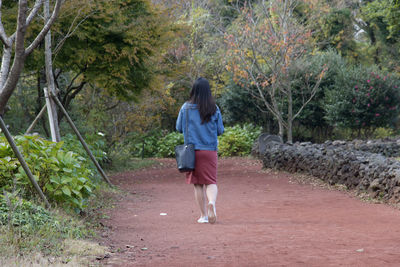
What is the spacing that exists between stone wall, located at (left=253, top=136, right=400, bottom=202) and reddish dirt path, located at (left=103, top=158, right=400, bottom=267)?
0.39 meters

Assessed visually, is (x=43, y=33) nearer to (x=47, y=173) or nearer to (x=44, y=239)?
(x=47, y=173)

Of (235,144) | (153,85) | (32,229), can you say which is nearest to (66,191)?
(32,229)

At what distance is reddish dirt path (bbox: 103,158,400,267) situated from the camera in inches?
182

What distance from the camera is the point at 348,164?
34.9 ft

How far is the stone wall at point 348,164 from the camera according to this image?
29.0 feet

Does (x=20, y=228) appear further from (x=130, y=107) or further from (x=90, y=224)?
(x=130, y=107)

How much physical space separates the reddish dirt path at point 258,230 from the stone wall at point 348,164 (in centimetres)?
39

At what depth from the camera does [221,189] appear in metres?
11.9

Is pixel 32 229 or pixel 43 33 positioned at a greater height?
pixel 43 33

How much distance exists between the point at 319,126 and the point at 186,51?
286 inches

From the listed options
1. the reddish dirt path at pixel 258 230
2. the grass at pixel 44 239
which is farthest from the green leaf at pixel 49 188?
the reddish dirt path at pixel 258 230

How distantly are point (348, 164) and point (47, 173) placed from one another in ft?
21.3

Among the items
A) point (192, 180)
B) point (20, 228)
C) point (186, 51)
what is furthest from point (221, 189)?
point (186, 51)

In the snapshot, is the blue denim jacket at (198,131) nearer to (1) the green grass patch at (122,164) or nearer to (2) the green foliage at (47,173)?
(2) the green foliage at (47,173)
